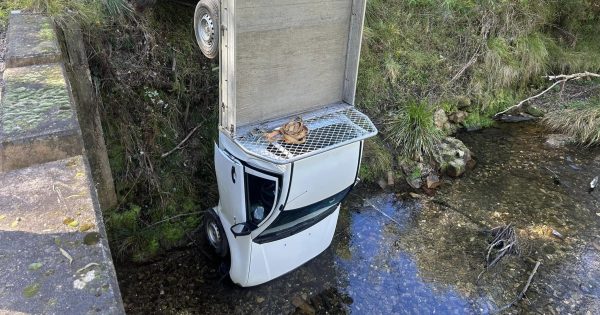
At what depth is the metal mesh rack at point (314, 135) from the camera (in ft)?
9.19

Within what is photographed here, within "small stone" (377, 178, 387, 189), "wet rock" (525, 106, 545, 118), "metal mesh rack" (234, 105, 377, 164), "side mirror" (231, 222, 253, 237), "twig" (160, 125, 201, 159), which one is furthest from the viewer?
"wet rock" (525, 106, 545, 118)

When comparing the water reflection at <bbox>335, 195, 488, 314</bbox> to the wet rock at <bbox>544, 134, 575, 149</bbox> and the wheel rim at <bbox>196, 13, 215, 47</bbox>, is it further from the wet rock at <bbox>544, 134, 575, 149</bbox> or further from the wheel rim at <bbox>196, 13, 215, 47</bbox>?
A: the wet rock at <bbox>544, 134, 575, 149</bbox>

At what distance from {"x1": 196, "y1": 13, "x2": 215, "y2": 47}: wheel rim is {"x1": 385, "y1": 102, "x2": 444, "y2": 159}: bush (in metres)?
2.94

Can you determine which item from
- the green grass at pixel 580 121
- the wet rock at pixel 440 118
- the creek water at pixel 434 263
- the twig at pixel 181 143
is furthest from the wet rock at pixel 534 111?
the twig at pixel 181 143

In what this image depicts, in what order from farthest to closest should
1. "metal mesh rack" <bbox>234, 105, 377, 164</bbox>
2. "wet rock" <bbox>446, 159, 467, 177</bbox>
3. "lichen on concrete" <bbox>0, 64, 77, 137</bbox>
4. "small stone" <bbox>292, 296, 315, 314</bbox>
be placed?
"wet rock" <bbox>446, 159, 467, 177</bbox> → "small stone" <bbox>292, 296, 315, 314</bbox> → "metal mesh rack" <bbox>234, 105, 377, 164</bbox> → "lichen on concrete" <bbox>0, 64, 77, 137</bbox>

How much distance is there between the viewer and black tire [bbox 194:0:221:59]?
9.82 ft

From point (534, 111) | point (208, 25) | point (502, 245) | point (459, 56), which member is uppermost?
point (208, 25)

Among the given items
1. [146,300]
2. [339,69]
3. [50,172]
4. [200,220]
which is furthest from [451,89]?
[50,172]

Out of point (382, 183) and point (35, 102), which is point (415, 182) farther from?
point (35, 102)

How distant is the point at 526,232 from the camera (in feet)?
14.9

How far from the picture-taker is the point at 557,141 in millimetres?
6051

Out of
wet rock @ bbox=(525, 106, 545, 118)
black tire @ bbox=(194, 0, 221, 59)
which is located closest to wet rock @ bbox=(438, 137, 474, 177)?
wet rock @ bbox=(525, 106, 545, 118)

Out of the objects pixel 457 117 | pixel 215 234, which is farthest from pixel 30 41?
pixel 457 117

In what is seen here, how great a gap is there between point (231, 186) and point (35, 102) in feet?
4.90
